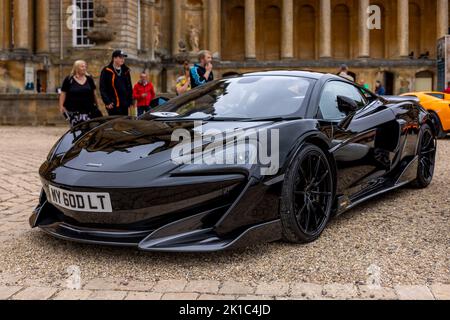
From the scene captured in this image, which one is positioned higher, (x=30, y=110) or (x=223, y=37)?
(x=223, y=37)

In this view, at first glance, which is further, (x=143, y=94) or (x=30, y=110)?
(x=30, y=110)

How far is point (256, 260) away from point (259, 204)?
43 cm

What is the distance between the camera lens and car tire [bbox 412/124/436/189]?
6.98 metres

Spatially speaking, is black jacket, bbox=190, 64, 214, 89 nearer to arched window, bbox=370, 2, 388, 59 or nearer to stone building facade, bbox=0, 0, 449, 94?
stone building facade, bbox=0, 0, 449, 94

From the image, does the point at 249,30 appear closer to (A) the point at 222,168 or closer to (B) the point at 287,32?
(B) the point at 287,32

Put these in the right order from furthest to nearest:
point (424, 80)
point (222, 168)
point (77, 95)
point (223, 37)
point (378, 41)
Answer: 1. point (378, 41)
2. point (223, 37)
3. point (424, 80)
4. point (77, 95)
5. point (222, 168)

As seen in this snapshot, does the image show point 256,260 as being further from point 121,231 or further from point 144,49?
point 144,49

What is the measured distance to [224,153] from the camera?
4.08 meters

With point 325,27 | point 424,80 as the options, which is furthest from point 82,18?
point 424,80

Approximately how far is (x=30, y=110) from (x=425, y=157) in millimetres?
18056

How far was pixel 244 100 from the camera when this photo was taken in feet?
17.0

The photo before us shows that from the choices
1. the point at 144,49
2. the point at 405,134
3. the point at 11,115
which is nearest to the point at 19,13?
the point at 144,49

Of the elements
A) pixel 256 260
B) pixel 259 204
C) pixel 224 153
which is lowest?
pixel 256 260

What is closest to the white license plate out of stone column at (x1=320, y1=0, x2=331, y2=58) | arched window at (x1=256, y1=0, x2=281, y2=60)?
stone column at (x1=320, y1=0, x2=331, y2=58)
